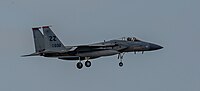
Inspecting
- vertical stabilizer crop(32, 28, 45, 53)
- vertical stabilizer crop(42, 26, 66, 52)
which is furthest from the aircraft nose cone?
vertical stabilizer crop(32, 28, 45, 53)

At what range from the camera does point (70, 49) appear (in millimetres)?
103062

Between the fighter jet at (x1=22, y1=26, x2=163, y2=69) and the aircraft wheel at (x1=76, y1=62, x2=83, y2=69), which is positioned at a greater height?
the fighter jet at (x1=22, y1=26, x2=163, y2=69)

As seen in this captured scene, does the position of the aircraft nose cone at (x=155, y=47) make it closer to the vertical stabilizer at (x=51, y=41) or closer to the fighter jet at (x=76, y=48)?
the fighter jet at (x=76, y=48)

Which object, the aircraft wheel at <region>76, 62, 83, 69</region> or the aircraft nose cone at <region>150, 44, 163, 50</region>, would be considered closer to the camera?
the aircraft wheel at <region>76, 62, 83, 69</region>

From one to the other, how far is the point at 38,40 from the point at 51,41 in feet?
6.35

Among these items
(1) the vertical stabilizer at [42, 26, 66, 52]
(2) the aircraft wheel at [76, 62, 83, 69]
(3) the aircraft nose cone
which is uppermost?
(1) the vertical stabilizer at [42, 26, 66, 52]

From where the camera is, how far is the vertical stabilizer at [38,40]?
4087 inches

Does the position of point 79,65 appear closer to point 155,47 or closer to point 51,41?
point 51,41

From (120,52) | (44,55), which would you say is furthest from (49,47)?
(120,52)

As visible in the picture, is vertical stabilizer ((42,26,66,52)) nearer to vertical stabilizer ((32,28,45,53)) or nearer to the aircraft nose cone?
vertical stabilizer ((32,28,45,53))

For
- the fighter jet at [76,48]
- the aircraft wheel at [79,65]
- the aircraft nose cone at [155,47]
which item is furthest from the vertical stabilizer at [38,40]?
the aircraft nose cone at [155,47]

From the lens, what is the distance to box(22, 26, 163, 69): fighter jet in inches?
4053

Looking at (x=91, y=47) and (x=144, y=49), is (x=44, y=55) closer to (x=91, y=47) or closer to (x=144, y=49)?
(x=91, y=47)

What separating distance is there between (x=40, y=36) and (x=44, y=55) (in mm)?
3710
